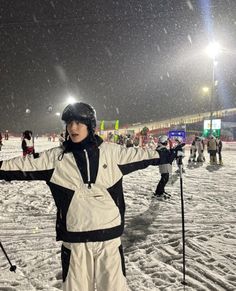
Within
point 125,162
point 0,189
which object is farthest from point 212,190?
point 125,162

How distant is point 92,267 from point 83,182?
704 millimetres

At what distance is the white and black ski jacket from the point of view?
249 cm

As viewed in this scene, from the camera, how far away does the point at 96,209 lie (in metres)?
2.51

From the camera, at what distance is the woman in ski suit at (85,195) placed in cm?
247

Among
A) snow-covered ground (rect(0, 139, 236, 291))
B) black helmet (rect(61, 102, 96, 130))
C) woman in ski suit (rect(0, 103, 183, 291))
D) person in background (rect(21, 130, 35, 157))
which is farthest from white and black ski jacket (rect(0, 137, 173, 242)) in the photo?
person in background (rect(21, 130, 35, 157))

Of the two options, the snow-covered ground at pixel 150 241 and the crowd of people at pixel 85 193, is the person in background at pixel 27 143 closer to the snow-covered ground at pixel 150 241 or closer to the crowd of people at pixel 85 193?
the snow-covered ground at pixel 150 241

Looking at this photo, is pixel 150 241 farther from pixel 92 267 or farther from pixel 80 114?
pixel 80 114

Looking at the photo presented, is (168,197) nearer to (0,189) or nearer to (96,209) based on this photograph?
(0,189)

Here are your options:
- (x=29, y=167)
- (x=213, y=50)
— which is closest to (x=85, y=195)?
(x=29, y=167)

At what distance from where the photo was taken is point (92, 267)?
8.16 feet

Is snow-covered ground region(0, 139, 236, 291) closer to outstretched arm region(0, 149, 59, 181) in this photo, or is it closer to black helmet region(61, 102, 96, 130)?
outstretched arm region(0, 149, 59, 181)

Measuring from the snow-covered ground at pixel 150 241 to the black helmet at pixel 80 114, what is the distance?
235 centimetres

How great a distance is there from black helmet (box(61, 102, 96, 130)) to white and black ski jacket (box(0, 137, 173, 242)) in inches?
7.2

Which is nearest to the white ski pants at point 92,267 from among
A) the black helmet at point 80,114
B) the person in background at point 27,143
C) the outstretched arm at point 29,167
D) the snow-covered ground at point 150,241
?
the outstretched arm at point 29,167
